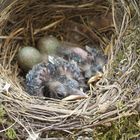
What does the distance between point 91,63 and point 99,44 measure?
182 mm

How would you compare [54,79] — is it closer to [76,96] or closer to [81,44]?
[76,96]

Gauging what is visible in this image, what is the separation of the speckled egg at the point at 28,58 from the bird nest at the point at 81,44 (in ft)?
0.12

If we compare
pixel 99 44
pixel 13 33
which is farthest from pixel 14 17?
pixel 99 44

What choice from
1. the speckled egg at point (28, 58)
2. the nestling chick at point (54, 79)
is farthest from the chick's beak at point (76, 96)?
the speckled egg at point (28, 58)

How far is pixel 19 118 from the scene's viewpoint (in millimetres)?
2121

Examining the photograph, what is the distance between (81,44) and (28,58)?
0.95ft

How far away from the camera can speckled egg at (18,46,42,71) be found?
2545mm

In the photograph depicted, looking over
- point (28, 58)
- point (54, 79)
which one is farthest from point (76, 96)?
point (28, 58)

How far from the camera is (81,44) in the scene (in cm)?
270

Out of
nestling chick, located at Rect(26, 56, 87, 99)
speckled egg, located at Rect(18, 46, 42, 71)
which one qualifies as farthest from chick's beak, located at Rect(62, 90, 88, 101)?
speckled egg, located at Rect(18, 46, 42, 71)

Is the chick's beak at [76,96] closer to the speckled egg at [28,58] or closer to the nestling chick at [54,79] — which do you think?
the nestling chick at [54,79]

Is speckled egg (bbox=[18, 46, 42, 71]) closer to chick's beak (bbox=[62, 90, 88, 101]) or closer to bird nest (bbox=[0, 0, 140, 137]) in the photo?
bird nest (bbox=[0, 0, 140, 137])

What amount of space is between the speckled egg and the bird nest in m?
0.04

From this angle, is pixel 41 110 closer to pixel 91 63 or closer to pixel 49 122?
pixel 49 122
